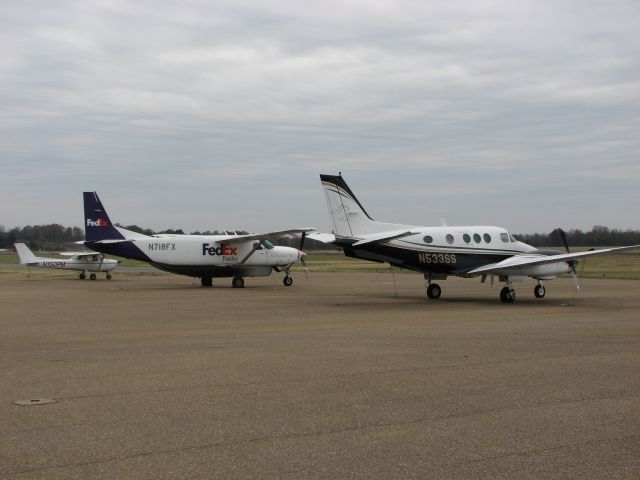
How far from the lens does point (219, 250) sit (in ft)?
125

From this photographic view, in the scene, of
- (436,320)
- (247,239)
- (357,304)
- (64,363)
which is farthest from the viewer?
(247,239)

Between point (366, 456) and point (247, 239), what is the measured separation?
1262 inches

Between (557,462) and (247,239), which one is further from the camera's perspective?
(247,239)

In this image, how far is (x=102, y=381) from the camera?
9797 millimetres

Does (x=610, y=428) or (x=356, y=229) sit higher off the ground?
(x=356, y=229)

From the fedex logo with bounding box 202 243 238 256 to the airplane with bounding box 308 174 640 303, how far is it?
518 inches

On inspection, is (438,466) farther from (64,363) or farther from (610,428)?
(64,363)

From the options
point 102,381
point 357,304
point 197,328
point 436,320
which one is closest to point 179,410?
point 102,381

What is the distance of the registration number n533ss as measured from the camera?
25.2 metres

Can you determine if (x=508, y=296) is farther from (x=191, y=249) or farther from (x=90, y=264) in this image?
(x=90, y=264)

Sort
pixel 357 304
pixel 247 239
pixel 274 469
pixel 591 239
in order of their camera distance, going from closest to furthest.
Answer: pixel 274 469
pixel 357 304
pixel 247 239
pixel 591 239

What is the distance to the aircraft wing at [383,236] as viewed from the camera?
80.7 feet

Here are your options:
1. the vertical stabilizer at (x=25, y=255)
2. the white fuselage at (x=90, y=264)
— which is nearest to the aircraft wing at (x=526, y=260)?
the white fuselage at (x=90, y=264)

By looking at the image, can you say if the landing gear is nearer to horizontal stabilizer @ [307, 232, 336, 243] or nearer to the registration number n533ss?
the registration number n533ss
